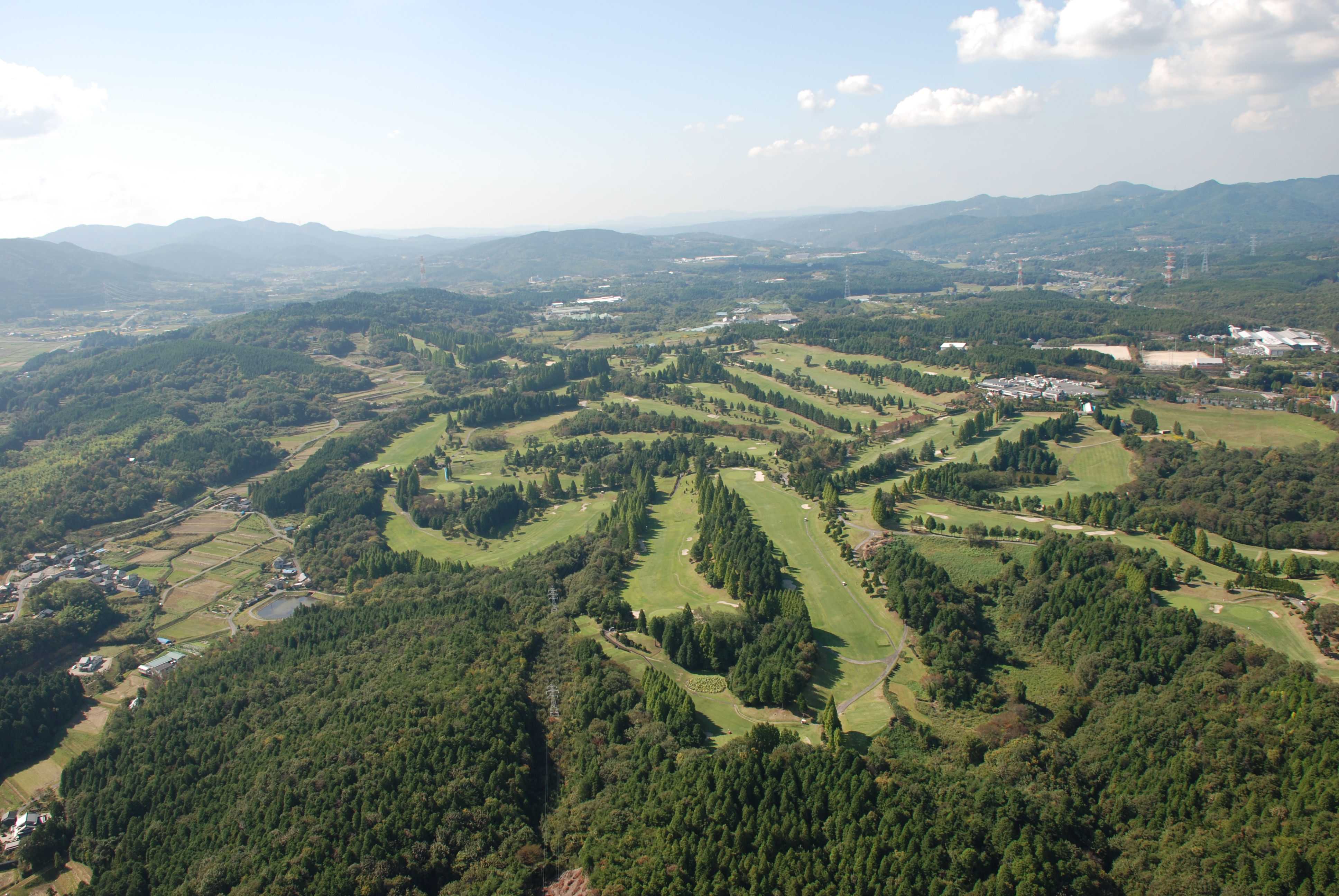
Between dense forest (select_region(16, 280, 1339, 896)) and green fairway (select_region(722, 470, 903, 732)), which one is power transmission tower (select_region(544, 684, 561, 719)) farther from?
green fairway (select_region(722, 470, 903, 732))

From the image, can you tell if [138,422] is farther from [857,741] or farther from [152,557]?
[857,741]

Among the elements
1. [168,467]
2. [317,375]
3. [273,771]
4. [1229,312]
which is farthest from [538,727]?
[1229,312]

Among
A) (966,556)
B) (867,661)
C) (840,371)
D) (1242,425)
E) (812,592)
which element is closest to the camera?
(867,661)

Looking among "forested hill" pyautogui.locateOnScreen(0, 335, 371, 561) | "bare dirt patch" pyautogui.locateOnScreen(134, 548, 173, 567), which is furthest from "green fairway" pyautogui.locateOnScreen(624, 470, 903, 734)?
"forested hill" pyautogui.locateOnScreen(0, 335, 371, 561)

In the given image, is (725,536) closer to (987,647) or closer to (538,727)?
(987,647)

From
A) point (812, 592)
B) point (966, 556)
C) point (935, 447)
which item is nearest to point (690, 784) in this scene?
point (812, 592)

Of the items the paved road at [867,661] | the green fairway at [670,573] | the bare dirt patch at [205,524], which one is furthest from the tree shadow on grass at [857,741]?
the bare dirt patch at [205,524]

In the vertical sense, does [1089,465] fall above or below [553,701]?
above

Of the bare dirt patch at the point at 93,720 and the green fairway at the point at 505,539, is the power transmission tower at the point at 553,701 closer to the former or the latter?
the green fairway at the point at 505,539

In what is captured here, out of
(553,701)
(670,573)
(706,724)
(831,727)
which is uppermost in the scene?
(831,727)

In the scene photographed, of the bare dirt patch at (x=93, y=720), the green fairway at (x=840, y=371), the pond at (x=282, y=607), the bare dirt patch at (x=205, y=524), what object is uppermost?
the green fairway at (x=840, y=371)
